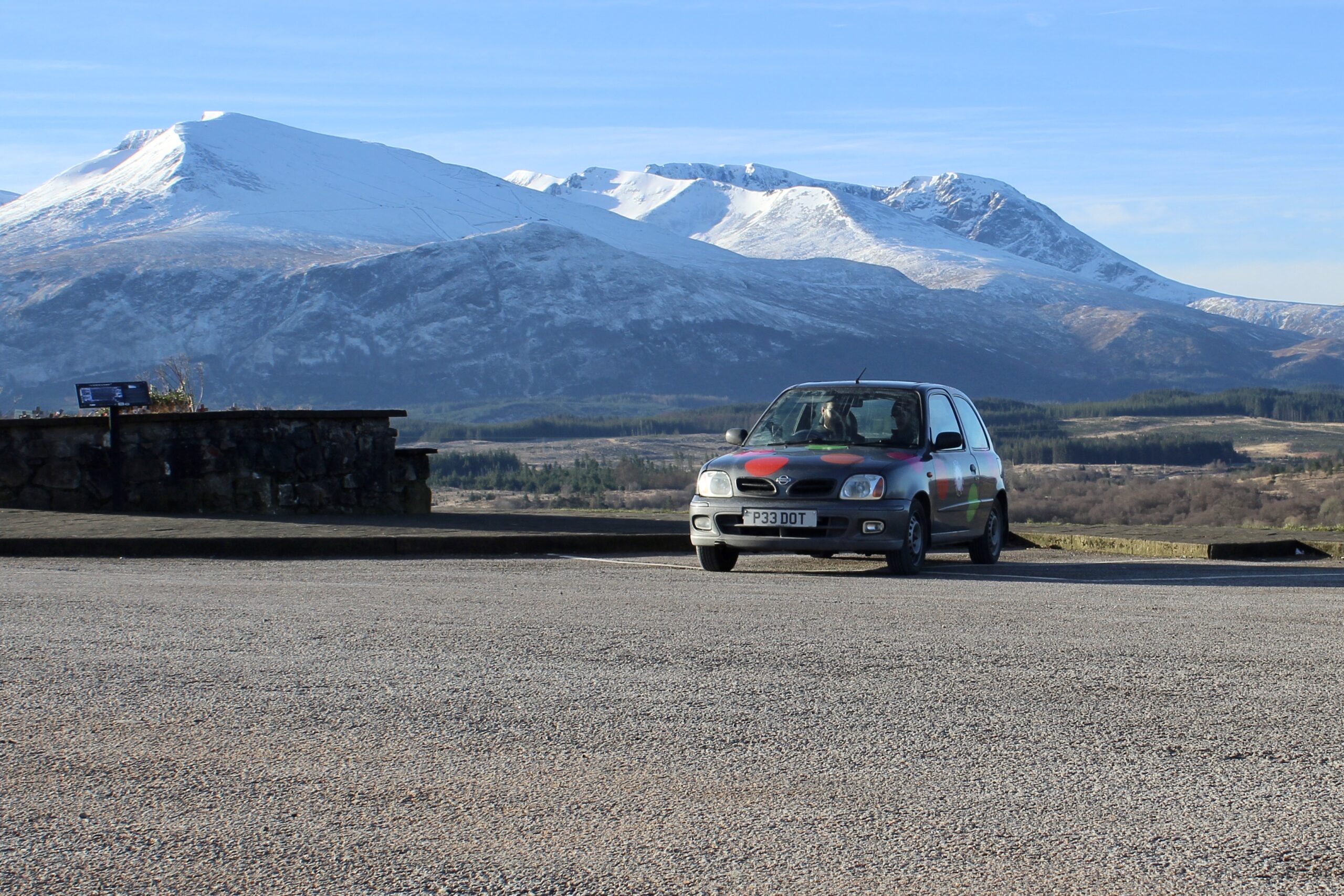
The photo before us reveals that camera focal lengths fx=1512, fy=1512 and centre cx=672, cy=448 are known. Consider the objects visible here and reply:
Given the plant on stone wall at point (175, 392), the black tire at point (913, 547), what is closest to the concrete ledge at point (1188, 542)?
the black tire at point (913, 547)

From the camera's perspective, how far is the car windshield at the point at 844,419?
13469mm

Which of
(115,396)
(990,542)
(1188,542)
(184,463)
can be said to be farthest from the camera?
(184,463)

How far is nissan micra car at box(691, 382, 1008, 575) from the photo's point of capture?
12.3m

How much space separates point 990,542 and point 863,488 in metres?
2.67

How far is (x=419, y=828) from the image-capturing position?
14.3ft

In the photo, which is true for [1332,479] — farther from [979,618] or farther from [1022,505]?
[979,618]

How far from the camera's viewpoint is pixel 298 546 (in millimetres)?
15062

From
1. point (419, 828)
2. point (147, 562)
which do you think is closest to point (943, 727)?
point (419, 828)

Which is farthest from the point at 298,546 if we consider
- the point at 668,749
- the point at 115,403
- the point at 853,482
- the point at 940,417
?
the point at 668,749

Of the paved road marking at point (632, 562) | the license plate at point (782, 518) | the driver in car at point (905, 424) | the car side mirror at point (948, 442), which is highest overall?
the driver in car at point (905, 424)

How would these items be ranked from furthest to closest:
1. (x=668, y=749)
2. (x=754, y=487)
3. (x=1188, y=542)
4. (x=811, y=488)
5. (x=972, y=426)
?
(x=1188, y=542), (x=972, y=426), (x=754, y=487), (x=811, y=488), (x=668, y=749)

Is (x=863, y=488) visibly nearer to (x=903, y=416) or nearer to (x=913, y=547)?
(x=913, y=547)

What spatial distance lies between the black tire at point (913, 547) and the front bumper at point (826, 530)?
10 centimetres

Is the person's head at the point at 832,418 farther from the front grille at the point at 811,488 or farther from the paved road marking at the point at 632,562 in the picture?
the paved road marking at the point at 632,562
